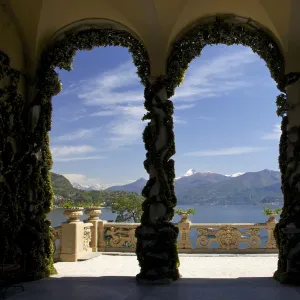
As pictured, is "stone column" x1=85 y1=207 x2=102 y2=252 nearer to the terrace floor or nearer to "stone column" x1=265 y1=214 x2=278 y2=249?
the terrace floor

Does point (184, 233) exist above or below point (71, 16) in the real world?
below

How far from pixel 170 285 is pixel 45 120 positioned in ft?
13.2

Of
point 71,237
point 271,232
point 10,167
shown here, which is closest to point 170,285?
point 10,167

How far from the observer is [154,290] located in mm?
5867

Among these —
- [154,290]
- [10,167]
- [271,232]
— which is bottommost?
[154,290]

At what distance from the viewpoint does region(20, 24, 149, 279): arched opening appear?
683 cm

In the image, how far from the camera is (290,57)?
271 inches

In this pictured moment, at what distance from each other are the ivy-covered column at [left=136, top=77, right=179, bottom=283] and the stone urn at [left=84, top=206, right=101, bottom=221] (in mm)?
4141

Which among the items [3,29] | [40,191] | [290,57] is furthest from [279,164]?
[3,29]

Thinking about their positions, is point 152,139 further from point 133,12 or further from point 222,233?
point 222,233

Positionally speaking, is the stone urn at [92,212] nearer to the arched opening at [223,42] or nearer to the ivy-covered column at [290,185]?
the arched opening at [223,42]

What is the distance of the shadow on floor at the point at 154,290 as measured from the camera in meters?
5.35

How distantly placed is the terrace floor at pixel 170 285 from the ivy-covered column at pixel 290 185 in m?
0.38

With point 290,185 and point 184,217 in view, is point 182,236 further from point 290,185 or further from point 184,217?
point 290,185
